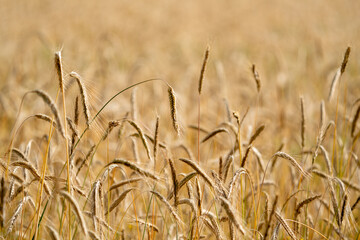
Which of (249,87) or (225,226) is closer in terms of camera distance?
(225,226)

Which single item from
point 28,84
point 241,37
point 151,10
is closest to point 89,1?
point 151,10

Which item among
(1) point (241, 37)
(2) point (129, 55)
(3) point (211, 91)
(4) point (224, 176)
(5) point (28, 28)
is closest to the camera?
(4) point (224, 176)

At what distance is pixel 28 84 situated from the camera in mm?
6043

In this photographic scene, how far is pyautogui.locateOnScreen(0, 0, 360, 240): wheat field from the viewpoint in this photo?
2.00 meters

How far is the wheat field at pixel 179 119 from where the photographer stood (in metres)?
2.00

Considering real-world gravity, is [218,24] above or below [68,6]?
below

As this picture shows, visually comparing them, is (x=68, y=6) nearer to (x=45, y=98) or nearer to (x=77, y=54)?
(x=77, y=54)

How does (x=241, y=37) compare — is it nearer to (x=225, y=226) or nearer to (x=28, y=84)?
(x=28, y=84)

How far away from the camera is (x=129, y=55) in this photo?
10.6m

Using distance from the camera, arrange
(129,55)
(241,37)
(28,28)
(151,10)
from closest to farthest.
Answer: (129,55) → (28,28) → (241,37) → (151,10)

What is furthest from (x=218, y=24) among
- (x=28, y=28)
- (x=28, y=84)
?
(x=28, y=84)

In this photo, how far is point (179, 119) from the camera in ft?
7.17

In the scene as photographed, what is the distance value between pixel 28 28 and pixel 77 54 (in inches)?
162

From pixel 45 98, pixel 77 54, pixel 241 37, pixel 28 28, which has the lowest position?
pixel 45 98
